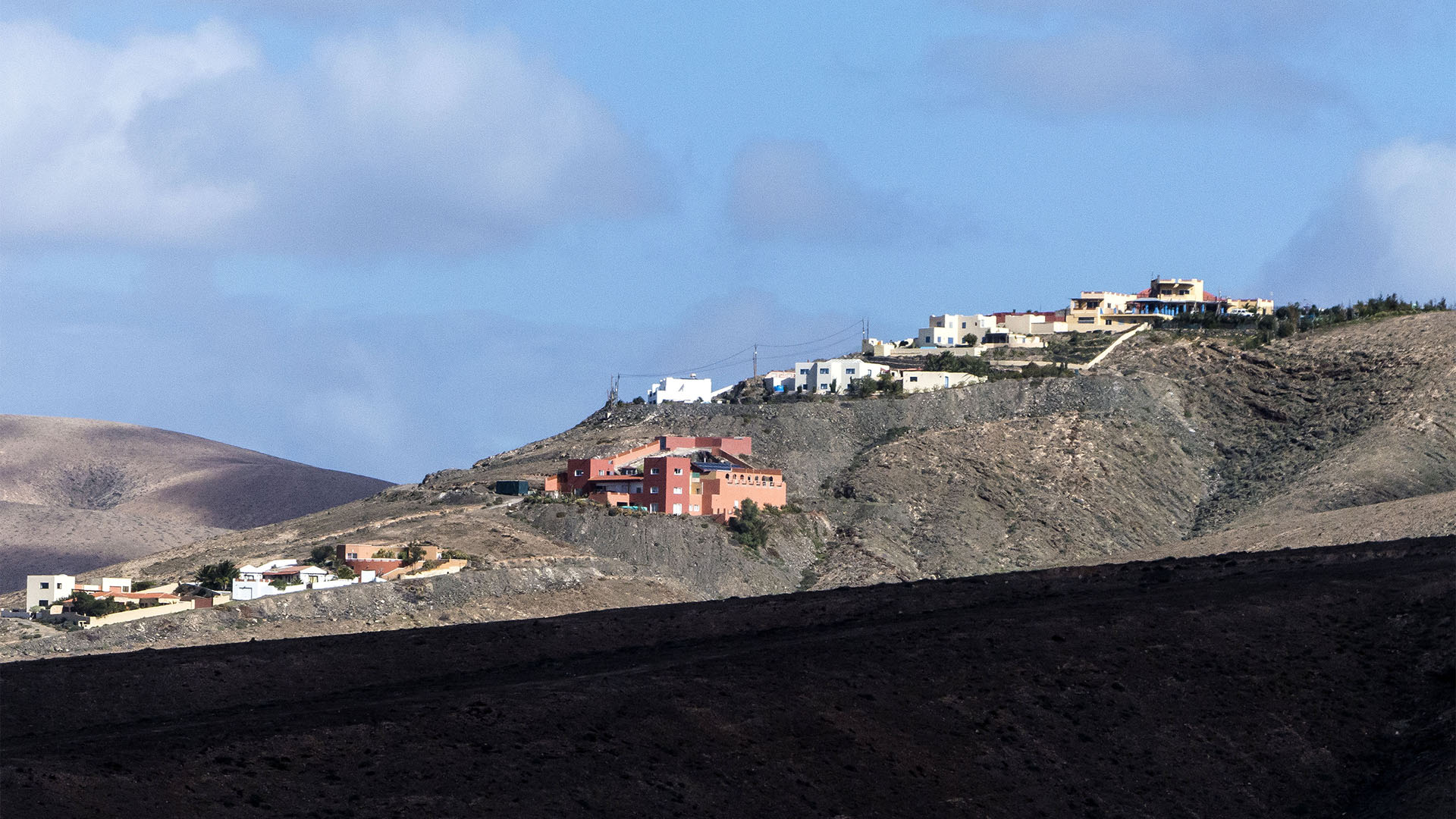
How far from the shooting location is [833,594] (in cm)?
5431

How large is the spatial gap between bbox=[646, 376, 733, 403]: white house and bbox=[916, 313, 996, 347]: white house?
15.9 metres

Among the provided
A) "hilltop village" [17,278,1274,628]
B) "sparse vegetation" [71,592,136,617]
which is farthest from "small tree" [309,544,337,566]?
"sparse vegetation" [71,592,136,617]

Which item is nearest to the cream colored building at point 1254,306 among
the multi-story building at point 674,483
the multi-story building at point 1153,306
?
the multi-story building at point 1153,306

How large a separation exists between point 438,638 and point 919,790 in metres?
16.3

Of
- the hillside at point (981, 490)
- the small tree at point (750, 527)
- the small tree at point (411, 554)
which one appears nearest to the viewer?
the small tree at point (411, 554)

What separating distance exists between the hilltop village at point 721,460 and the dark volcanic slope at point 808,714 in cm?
2023

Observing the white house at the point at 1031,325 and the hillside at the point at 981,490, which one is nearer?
the hillside at the point at 981,490

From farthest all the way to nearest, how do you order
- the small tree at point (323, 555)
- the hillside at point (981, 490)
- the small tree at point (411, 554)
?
the small tree at point (323, 555)
the hillside at point (981, 490)
the small tree at point (411, 554)

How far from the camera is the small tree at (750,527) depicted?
→ 3184 inches

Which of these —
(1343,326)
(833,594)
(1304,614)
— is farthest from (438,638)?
(1343,326)

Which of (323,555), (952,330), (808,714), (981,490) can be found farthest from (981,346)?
(808,714)

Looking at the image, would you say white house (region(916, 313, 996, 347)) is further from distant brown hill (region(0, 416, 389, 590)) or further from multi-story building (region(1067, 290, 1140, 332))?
distant brown hill (region(0, 416, 389, 590))

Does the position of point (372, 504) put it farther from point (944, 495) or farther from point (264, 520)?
point (264, 520)

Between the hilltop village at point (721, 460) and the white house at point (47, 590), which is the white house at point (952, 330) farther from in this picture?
the white house at point (47, 590)
